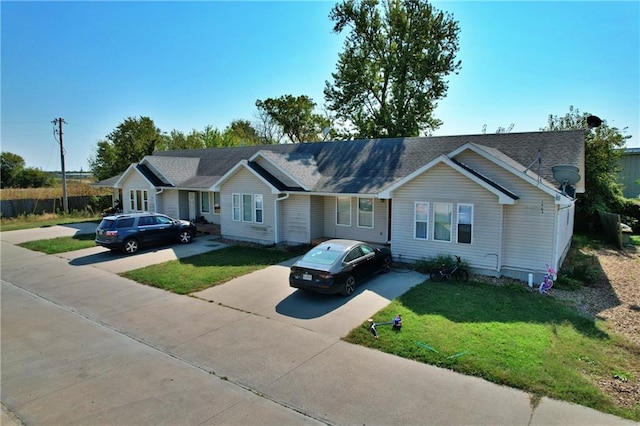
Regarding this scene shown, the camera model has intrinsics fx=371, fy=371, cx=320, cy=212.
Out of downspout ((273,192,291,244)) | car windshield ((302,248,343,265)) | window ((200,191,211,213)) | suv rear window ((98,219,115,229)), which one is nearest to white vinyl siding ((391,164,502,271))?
car windshield ((302,248,343,265))

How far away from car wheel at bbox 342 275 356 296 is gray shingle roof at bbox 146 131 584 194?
18.0 feet

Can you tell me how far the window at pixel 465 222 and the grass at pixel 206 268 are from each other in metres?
7.22

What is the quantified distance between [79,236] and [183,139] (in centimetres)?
3437

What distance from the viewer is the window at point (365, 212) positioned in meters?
17.4

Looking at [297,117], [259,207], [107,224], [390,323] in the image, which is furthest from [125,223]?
[297,117]

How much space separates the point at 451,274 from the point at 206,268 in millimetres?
9196

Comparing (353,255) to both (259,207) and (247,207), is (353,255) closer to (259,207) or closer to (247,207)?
(259,207)

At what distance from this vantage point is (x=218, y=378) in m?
6.79

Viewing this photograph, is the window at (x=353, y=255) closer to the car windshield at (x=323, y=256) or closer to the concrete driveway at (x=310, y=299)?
the car windshield at (x=323, y=256)

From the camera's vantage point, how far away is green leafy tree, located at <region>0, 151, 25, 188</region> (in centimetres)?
6294

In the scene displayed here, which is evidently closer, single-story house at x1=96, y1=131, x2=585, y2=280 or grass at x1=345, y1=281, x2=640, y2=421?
grass at x1=345, y1=281, x2=640, y2=421

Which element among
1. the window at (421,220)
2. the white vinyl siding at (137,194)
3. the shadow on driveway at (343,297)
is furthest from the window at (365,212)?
the white vinyl siding at (137,194)

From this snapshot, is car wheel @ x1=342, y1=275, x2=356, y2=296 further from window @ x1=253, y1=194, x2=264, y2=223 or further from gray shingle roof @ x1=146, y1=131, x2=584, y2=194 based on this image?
window @ x1=253, y1=194, x2=264, y2=223

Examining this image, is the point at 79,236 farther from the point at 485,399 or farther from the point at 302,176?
the point at 485,399
